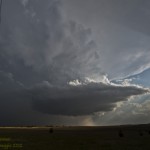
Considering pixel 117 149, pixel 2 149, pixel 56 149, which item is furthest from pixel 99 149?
pixel 2 149

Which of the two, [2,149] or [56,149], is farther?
[56,149]

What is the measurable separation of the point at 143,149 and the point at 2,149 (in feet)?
63.1

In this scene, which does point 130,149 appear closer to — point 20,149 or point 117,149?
point 117,149

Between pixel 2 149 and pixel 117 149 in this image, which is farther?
pixel 117 149

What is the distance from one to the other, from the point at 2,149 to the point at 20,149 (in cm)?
417

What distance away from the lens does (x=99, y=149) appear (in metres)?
45.1

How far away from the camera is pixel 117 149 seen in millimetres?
44469

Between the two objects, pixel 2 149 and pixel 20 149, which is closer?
pixel 2 149

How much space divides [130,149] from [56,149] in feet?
33.5

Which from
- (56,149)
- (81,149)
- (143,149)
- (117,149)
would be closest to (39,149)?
(56,149)

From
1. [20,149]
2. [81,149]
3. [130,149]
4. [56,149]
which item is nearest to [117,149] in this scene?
[130,149]

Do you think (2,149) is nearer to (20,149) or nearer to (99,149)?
(20,149)

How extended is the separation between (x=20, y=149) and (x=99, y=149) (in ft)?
35.5

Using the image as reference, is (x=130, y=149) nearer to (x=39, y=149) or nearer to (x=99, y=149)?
(x=99, y=149)
